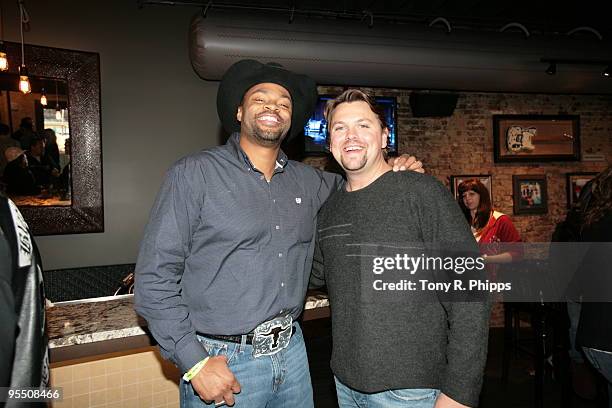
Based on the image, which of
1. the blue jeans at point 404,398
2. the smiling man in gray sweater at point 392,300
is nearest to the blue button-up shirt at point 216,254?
the smiling man in gray sweater at point 392,300

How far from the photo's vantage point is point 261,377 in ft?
4.96

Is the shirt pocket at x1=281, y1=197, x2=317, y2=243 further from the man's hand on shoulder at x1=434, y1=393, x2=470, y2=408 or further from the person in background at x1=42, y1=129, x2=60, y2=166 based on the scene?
the person in background at x1=42, y1=129, x2=60, y2=166

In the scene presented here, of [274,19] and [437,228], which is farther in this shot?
[274,19]

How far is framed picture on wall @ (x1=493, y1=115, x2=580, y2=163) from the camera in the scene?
5.62m

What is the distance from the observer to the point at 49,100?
3898 millimetres

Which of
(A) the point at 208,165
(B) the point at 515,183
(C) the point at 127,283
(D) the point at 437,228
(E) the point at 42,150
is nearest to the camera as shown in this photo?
(D) the point at 437,228

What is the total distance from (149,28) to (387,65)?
7.92ft

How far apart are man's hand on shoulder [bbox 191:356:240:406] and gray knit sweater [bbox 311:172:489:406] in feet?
1.28

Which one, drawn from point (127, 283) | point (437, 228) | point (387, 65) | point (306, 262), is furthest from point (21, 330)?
point (387, 65)

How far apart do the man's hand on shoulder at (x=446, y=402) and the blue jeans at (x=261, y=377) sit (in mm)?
514

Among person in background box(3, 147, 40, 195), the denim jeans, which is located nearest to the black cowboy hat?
the denim jeans

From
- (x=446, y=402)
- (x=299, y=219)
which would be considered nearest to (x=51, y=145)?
(x=299, y=219)

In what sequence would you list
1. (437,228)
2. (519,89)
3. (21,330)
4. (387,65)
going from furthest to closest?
1. (519,89)
2. (387,65)
3. (437,228)
4. (21,330)

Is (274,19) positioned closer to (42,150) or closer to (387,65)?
(387,65)
